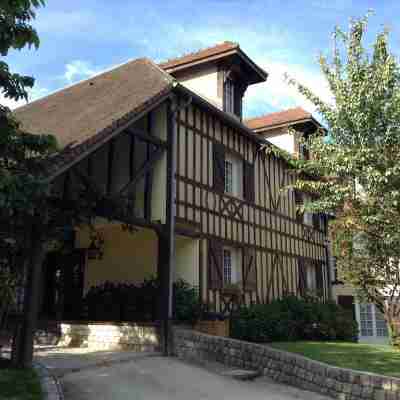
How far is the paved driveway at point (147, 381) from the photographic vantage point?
715 cm

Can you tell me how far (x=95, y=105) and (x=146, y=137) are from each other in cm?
143

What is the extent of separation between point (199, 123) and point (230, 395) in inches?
267

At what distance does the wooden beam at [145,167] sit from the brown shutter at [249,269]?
397 cm

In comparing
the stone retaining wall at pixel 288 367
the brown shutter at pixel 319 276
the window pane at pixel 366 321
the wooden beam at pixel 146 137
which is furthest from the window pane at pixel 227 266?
the window pane at pixel 366 321

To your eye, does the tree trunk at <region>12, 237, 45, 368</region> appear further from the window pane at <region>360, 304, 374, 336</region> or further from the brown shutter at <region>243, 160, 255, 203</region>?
the window pane at <region>360, 304, 374, 336</region>

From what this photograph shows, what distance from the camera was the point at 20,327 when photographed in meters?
7.44

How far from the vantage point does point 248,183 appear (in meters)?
14.2

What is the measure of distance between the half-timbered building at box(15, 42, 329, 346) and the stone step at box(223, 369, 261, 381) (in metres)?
1.77

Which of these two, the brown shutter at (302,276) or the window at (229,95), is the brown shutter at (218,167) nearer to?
the window at (229,95)

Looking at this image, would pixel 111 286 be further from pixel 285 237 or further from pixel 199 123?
pixel 285 237

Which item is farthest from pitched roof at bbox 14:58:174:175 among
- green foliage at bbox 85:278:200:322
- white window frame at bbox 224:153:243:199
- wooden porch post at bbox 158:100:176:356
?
green foliage at bbox 85:278:200:322

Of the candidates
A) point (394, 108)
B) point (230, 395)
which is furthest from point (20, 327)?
point (394, 108)

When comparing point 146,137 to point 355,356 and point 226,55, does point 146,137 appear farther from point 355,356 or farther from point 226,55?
point 355,356

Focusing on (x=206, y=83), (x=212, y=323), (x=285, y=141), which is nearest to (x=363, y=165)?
(x=212, y=323)
